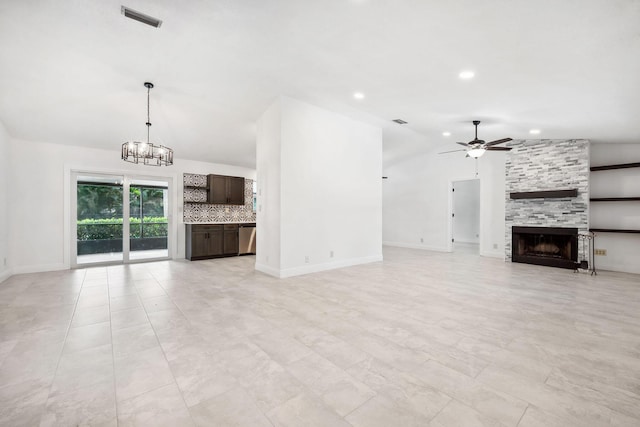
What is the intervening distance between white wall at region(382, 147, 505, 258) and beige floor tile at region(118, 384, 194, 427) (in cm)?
825

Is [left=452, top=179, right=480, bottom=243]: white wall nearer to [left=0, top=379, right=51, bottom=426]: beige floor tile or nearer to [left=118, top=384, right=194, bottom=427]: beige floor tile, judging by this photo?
[left=118, top=384, right=194, bottom=427]: beige floor tile

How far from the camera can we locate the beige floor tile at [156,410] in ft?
5.01

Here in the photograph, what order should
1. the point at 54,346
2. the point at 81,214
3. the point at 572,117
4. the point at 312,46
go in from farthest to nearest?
the point at 81,214 < the point at 572,117 < the point at 312,46 < the point at 54,346

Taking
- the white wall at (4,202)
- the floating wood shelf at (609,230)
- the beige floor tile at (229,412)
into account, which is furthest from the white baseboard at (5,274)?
the floating wood shelf at (609,230)

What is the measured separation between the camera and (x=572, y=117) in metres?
4.71

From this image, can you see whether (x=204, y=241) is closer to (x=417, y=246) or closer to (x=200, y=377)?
(x=200, y=377)

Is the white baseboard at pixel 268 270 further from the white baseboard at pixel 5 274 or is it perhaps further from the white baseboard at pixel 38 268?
the white baseboard at pixel 5 274

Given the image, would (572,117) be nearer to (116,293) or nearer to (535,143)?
(535,143)

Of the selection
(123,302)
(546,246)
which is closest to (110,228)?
(123,302)

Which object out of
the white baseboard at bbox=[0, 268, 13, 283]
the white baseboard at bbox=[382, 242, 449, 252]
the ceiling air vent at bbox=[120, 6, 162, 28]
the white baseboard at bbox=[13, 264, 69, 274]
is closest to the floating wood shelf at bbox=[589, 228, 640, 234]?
the white baseboard at bbox=[382, 242, 449, 252]

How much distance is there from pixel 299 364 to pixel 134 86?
4.63 metres

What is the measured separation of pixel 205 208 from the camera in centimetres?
805

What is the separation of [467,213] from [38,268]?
12729mm

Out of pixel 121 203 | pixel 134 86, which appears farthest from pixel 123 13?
pixel 121 203
